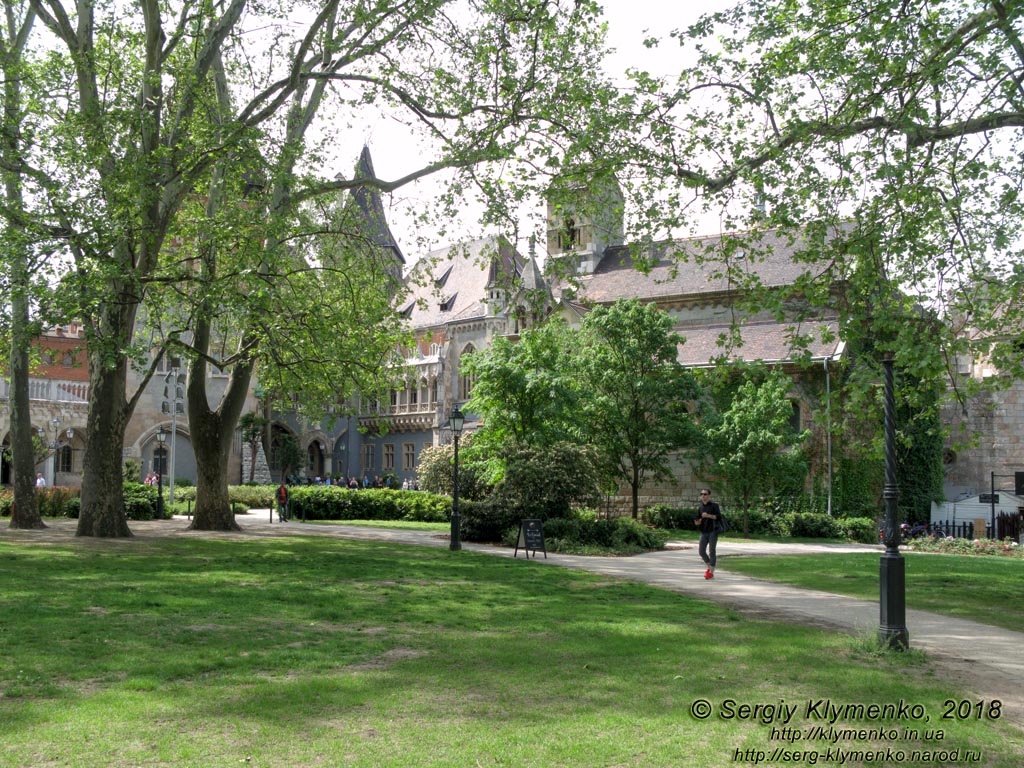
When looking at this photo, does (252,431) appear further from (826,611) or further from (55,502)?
(826,611)

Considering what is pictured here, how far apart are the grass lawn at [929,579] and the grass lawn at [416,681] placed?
3586 mm

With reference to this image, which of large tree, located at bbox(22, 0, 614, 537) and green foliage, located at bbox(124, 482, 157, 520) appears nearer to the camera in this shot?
large tree, located at bbox(22, 0, 614, 537)

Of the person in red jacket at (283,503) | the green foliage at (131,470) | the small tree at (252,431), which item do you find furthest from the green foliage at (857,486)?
the small tree at (252,431)

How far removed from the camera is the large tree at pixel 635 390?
3284cm

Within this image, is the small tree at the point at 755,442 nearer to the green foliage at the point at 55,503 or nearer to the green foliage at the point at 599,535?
the green foliage at the point at 599,535

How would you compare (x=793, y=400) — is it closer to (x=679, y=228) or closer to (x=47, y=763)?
(x=679, y=228)

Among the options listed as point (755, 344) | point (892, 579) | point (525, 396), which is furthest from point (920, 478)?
point (892, 579)

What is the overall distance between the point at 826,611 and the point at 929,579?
5462 mm

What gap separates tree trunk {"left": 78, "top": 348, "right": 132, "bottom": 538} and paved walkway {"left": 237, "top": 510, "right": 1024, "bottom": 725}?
664 centimetres

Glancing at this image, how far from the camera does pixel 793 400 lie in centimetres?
3716

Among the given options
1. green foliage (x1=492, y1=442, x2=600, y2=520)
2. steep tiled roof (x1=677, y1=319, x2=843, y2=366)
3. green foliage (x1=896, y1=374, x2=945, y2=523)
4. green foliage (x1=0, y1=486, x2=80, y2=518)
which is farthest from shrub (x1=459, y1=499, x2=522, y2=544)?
green foliage (x1=896, y1=374, x2=945, y2=523)

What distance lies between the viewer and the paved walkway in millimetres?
8109

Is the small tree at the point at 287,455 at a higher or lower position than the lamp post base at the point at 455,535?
higher

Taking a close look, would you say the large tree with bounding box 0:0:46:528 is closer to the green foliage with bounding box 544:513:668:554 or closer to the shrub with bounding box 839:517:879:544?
the green foliage with bounding box 544:513:668:554
